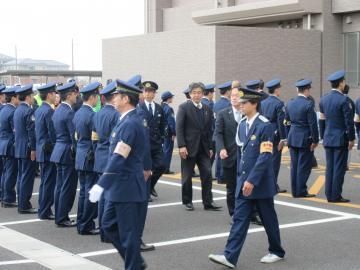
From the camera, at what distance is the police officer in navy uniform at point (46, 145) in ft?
33.5

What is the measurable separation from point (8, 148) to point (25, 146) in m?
0.64

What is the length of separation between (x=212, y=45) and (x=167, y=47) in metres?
3.24

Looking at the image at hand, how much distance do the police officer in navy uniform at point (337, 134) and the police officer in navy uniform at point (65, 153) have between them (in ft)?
14.4

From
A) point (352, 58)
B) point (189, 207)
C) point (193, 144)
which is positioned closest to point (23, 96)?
point (193, 144)

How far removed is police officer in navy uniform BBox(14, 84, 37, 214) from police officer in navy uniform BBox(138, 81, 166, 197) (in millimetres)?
1830

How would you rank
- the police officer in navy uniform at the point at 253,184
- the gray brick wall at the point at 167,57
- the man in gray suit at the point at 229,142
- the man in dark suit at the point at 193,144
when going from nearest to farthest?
the police officer in navy uniform at the point at 253,184 → the man in gray suit at the point at 229,142 → the man in dark suit at the point at 193,144 → the gray brick wall at the point at 167,57

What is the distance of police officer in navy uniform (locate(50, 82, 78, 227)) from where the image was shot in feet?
31.6

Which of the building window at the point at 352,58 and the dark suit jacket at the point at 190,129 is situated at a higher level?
the building window at the point at 352,58

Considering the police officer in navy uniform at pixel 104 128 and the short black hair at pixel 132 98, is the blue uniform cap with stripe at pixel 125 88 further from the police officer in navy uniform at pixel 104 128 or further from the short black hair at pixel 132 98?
the police officer in navy uniform at pixel 104 128

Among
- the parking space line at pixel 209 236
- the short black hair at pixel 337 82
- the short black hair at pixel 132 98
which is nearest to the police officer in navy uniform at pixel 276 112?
the short black hair at pixel 337 82

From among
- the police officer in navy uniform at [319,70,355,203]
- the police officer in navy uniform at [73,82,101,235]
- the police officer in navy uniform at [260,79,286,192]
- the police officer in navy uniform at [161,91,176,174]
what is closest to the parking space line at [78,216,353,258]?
the police officer in navy uniform at [73,82,101,235]

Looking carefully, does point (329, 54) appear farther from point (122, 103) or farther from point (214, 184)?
point (122, 103)

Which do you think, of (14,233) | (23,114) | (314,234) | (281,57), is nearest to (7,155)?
(23,114)

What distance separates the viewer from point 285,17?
1144 inches
